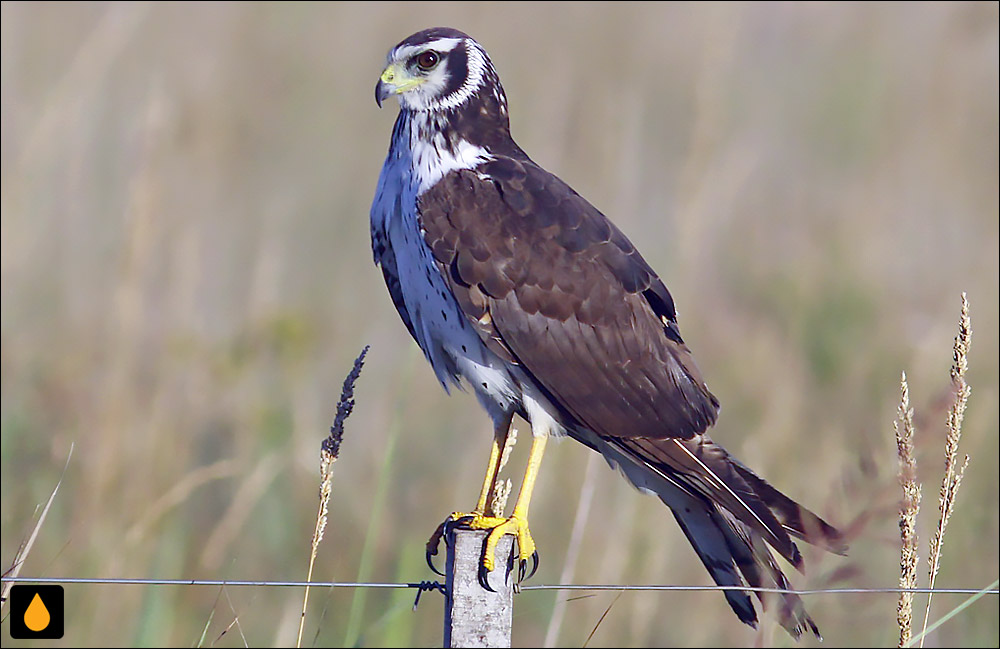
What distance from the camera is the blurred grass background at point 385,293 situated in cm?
493

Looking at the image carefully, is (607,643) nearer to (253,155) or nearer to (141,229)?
(141,229)

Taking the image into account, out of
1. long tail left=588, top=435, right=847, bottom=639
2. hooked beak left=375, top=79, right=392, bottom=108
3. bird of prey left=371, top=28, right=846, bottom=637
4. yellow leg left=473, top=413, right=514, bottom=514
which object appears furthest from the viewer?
hooked beak left=375, top=79, right=392, bottom=108

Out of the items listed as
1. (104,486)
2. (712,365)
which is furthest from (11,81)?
(712,365)

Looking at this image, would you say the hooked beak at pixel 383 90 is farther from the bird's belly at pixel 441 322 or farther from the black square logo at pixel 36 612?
the black square logo at pixel 36 612

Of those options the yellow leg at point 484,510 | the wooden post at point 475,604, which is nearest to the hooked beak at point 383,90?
the yellow leg at point 484,510

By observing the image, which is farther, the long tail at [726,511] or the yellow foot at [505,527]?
the yellow foot at [505,527]

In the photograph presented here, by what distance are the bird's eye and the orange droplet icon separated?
192 centimetres

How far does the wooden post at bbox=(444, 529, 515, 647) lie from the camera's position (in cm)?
234

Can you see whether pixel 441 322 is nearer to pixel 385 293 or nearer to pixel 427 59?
pixel 427 59

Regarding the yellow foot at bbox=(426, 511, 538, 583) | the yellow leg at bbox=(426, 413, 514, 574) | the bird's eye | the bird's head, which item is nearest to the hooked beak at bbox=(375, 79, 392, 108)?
the bird's head

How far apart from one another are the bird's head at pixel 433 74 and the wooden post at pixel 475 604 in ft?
5.64

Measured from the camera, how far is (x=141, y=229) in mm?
4699

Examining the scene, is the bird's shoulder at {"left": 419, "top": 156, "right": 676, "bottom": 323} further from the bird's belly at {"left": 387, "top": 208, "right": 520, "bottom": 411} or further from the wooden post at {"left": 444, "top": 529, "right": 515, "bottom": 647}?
the wooden post at {"left": 444, "top": 529, "right": 515, "bottom": 647}

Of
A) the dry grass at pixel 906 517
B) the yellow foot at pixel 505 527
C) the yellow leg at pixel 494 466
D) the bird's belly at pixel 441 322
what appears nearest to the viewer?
the dry grass at pixel 906 517
